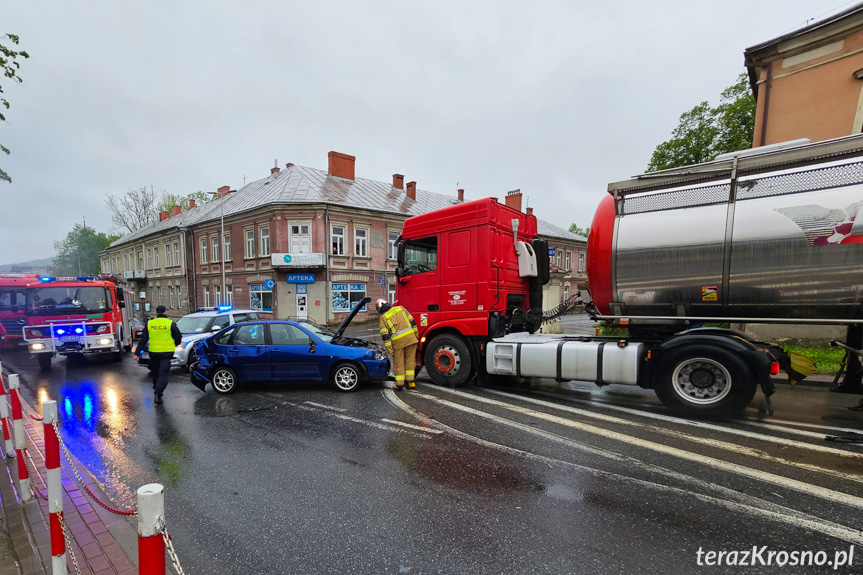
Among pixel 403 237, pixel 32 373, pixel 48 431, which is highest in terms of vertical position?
pixel 403 237

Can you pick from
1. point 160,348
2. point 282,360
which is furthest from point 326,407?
point 160,348

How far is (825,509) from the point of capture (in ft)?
10.5

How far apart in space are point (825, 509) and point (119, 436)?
7.78m

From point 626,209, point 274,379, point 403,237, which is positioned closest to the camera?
point 626,209

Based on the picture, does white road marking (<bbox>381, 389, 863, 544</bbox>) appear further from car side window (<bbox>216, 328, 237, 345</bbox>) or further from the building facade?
the building facade

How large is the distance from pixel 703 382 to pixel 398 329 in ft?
16.0

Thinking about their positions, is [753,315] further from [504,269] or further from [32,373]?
[32,373]

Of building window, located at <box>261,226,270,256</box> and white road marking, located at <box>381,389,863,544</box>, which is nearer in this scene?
white road marking, located at <box>381,389,863,544</box>

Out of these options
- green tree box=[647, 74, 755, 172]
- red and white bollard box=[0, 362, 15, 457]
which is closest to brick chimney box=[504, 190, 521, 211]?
green tree box=[647, 74, 755, 172]

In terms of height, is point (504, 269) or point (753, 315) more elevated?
point (504, 269)

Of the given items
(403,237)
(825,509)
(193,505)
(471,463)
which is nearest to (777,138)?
(403,237)

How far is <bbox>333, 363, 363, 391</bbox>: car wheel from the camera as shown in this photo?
24.9 ft

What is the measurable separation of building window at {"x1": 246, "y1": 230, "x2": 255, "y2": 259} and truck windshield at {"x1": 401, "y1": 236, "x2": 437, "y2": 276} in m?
22.1

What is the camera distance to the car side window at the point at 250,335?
25.4 ft
